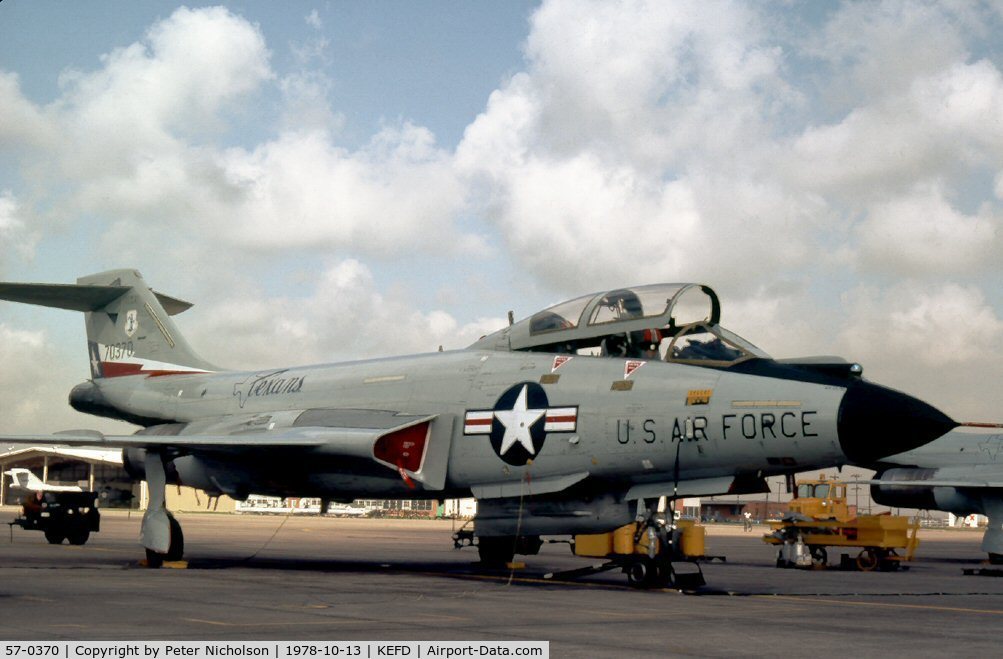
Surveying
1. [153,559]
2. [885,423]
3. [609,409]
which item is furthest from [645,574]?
[153,559]

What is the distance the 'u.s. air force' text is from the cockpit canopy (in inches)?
34.6

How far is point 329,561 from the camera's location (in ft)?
66.2

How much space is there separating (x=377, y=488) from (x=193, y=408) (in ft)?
17.6

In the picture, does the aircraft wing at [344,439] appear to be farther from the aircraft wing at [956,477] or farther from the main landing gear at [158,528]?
the aircraft wing at [956,477]

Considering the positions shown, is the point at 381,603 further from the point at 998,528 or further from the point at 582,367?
the point at 998,528

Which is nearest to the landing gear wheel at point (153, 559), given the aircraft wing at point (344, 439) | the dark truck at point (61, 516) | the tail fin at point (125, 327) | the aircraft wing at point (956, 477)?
the aircraft wing at point (344, 439)

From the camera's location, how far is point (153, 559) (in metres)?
16.8

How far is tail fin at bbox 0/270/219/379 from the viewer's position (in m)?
21.7

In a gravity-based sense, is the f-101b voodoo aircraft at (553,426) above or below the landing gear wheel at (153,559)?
above

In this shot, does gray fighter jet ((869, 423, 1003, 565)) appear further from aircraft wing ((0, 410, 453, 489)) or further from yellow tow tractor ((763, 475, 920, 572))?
aircraft wing ((0, 410, 453, 489))

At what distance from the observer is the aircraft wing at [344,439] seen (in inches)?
610

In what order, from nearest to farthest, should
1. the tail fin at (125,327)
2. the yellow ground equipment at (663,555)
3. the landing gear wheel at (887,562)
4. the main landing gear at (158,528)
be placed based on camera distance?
the yellow ground equipment at (663,555) < the main landing gear at (158,528) < the tail fin at (125,327) < the landing gear wheel at (887,562)

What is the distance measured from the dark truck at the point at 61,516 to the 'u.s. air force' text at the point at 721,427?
16240mm

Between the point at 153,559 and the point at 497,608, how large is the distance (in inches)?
309
